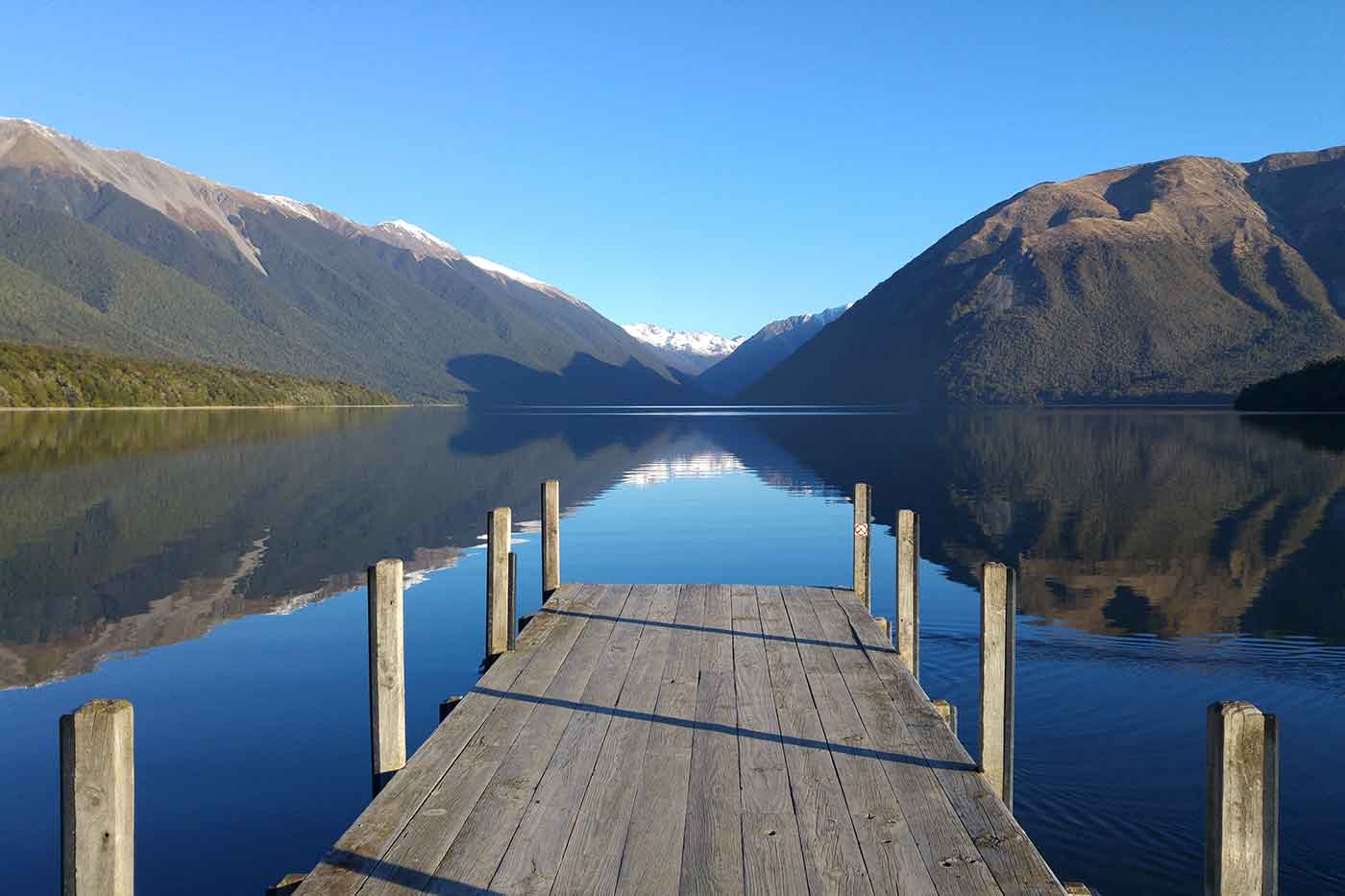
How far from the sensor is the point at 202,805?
8688 millimetres

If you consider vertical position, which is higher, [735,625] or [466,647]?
[735,625]

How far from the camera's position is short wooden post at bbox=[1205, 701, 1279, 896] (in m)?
3.80

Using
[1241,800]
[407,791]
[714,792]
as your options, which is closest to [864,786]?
[714,792]

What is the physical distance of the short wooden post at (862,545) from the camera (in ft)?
39.4

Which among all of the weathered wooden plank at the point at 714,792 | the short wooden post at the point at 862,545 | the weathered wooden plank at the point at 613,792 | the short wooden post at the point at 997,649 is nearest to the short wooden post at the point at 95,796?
the weathered wooden plank at the point at 613,792

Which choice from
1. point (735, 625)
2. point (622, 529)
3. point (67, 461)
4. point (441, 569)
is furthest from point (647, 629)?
point (67, 461)

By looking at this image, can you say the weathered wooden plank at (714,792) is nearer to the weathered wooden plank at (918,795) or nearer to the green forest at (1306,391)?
the weathered wooden plank at (918,795)

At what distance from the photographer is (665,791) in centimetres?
578

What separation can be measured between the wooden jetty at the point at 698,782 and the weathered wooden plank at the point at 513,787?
2 centimetres

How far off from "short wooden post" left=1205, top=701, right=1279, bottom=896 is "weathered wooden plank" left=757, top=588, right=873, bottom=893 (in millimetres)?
1467

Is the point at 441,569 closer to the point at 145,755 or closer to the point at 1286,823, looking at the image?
the point at 145,755

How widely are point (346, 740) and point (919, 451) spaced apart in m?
48.1

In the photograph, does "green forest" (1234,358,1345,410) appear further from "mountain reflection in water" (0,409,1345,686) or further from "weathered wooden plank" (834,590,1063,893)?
"weathered wooden plank" (834,590,1063,893)

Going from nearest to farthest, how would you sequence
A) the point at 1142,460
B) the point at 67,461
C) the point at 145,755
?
the point at 145,755 < the point at 67,461 < the point at 1142,460
